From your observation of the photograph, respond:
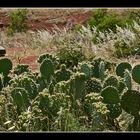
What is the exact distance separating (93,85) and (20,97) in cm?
60

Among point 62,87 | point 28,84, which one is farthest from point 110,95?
point 28,84

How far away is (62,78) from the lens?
161 inches

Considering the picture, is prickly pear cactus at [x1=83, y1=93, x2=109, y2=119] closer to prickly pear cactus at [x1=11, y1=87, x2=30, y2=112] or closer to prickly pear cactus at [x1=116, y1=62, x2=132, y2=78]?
prickly pear cactus at [x1=11, y1=87, x2=30, y2=112]

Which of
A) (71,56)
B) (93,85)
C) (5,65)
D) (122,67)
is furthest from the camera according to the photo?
(71,56)

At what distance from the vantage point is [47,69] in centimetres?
406

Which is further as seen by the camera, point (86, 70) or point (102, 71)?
point (102, 71)

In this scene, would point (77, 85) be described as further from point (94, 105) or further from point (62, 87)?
point (94, 105)

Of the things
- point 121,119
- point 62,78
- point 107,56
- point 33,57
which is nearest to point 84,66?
point 62,78

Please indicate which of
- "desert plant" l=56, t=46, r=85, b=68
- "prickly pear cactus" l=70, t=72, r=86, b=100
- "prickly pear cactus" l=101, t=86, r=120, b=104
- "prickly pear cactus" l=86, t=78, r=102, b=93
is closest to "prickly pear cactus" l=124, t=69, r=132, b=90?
"prickly pear cactus" l=86, t=78, r=102, b=93

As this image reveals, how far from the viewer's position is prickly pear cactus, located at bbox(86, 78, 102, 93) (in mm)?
3912

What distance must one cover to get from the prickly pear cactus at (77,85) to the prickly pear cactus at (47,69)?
34 cm

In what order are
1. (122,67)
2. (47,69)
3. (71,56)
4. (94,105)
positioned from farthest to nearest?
1. (71,56)
2. (122,67)
3. (47,69)
4. (94,105)

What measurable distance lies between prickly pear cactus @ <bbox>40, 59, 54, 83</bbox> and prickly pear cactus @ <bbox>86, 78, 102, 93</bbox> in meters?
0.29

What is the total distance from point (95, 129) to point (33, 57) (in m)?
5.12
